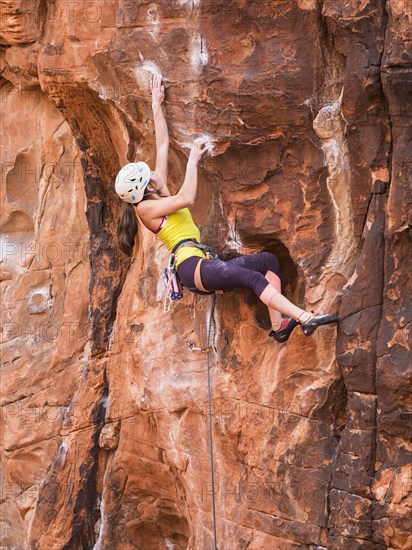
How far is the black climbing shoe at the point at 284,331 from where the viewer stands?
734 centimetres

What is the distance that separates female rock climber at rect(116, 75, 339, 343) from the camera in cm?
728

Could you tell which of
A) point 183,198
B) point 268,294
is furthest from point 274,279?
point 183,198

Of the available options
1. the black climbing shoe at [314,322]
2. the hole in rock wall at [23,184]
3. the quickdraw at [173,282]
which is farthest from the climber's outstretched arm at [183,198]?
the hole in rock wall at [23,184]

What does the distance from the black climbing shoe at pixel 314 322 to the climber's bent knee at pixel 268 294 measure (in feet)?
0.88

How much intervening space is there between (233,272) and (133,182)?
93 cm

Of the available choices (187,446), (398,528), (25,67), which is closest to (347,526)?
(398,528)

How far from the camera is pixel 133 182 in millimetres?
7555

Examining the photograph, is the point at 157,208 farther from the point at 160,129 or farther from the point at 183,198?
the point at 160,129

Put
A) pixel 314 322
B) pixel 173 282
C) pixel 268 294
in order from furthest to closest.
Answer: pixel 173 282 < pixel 268 294 < pixel 314 322

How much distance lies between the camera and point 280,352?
7711 millimetres

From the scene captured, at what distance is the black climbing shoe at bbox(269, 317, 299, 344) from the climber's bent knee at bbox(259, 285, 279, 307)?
23 centimetres

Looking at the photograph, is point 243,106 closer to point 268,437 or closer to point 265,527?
point 268,437

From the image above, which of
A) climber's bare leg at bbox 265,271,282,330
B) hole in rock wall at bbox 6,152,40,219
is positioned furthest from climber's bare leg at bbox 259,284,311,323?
hole in rock wall at bbox 6,152,40,219

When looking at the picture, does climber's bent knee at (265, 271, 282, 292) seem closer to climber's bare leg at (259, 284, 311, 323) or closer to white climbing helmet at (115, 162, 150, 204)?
climber's bare leg at (259, 284, 311, 323)
